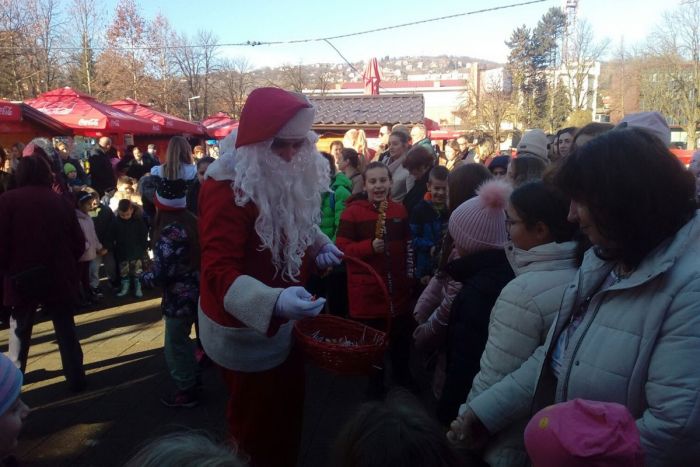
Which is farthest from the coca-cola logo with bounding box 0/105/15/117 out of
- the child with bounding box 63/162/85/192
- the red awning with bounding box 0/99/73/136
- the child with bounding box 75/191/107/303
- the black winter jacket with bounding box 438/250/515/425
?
the black winter jacket with bounding box 438/250/515/425

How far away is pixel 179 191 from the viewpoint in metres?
3.83

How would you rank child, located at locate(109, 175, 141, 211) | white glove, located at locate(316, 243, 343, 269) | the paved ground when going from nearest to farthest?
white glove, located at locate(316, 243, 343, 269) < the paved ground < child, located at locate(109, 175, 141, 211)

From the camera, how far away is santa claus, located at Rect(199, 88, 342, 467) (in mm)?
2156

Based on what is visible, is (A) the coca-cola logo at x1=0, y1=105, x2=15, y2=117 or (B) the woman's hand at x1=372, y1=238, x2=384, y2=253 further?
(A) the coca-cola logo at x1=0, y1=105, x2=15, y2=117

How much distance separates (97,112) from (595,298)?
13.7 metres

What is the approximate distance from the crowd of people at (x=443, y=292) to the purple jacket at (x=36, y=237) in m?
0.01

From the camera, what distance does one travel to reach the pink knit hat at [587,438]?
1.14m

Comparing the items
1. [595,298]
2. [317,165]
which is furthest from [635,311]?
[317,165]

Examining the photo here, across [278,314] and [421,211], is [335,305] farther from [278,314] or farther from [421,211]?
[278,314]

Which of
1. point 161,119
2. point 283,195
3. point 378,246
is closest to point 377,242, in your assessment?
point 378,246

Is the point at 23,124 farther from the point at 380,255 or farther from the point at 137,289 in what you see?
the point at 380,255

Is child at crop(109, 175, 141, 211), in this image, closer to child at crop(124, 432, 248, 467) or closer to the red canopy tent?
the red canopy tent

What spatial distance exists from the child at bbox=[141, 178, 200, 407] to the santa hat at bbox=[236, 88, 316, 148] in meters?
1.73

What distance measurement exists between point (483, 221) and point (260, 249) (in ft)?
3.53
